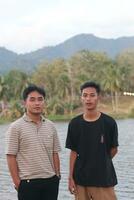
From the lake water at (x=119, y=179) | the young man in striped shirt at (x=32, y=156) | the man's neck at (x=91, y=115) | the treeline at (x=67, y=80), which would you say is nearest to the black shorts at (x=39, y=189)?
the young man in striped shirt at (x=32, y=156)

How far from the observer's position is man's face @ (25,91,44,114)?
5.20 meters

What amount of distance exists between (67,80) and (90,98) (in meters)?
73.0

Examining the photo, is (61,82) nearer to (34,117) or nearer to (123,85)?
(123,85)

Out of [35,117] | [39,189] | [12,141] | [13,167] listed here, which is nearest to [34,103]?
[35,117]

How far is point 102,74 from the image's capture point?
80.9m

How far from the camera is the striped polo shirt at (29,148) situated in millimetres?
5094

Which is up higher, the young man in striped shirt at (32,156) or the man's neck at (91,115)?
the man's neck at (91,115)

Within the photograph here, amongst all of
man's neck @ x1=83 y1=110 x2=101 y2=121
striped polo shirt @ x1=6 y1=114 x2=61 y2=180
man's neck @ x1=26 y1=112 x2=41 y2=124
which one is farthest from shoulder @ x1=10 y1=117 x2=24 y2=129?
man's neck @ x1=83 y1=110 x2=101 y2=121

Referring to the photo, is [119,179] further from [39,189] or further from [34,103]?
[34,103]

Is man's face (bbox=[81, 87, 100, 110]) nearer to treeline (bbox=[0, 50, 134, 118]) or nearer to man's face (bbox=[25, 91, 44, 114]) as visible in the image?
man's face (bbox=[25, 91, 44, 114])

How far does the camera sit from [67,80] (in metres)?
78.2

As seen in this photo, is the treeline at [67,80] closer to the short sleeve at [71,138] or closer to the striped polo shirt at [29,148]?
the short sleeve at [71,138]

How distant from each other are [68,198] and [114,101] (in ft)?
216

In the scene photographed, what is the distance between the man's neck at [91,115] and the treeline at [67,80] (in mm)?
59881
